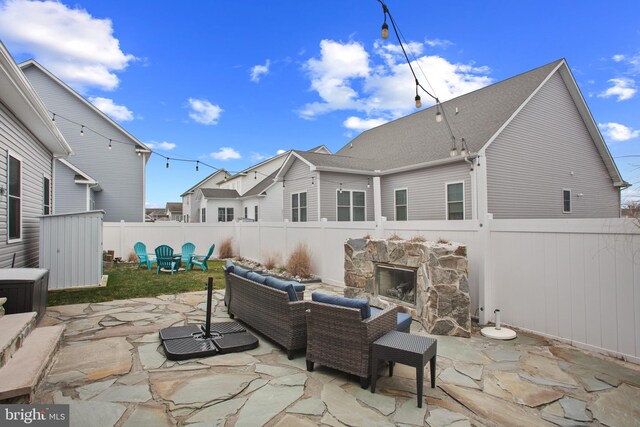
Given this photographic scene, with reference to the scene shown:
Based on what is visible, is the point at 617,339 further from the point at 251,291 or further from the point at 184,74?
the point at 184,74

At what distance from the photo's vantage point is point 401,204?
43.5 ft

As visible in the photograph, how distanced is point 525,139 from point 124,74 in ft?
49.0

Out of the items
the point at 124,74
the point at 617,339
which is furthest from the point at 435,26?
the point at 124,74

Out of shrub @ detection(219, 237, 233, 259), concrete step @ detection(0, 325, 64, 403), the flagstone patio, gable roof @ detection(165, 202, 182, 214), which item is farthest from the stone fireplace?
gable roof @ detection(165, 202, 182, 214)

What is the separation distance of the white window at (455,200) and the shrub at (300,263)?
5272mm

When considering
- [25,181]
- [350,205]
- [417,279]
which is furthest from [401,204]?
[25,181]

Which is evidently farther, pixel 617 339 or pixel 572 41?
pixel 572 41

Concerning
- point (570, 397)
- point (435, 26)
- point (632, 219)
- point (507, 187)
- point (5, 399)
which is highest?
point (435, 26)

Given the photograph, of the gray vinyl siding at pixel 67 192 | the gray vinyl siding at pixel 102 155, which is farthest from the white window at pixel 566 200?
the gray vinyl siding at pixel 67 192

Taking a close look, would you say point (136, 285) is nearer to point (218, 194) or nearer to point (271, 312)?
point (271, 312)

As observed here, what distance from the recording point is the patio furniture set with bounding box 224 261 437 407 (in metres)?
3.10

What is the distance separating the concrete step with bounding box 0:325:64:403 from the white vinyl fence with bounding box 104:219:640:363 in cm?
537

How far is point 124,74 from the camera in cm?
1296

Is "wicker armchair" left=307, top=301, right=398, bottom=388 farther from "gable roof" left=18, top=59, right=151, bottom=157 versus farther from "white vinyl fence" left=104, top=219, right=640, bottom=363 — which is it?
"gable roof" left=18, top=59, right=151, bottom=157
